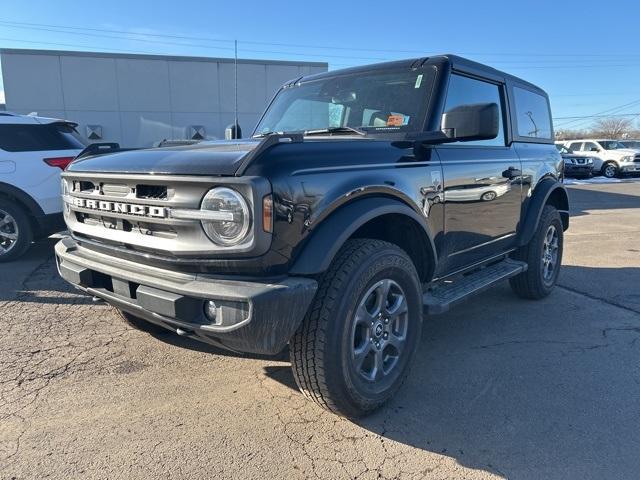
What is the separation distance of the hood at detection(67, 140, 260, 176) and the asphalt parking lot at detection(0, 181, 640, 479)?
1.33 m

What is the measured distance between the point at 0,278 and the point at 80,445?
3853 millimetres

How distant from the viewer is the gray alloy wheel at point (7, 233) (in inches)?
247

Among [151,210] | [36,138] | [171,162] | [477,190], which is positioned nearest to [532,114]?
[477,190]

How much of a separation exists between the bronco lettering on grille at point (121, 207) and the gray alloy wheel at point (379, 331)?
1112 mm

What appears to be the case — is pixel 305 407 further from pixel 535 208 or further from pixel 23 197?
pixel 23 197

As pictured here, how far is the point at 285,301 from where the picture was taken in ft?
7.29

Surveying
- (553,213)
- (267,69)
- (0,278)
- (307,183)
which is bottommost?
(0,278)

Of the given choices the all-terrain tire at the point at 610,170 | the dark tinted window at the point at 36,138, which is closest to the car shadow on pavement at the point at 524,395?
the dark tinted window at the point at 36,138

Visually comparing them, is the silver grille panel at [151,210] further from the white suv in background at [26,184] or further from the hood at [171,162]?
the white suv in background at [26,184]

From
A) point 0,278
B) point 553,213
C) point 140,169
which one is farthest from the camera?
point 0,278

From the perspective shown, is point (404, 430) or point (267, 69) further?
point (267, 69)

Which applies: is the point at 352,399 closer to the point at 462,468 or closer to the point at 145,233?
the point at 462,468

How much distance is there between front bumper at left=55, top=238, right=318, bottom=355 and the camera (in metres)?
2.19

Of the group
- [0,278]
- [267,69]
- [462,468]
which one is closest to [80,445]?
[462,468]
